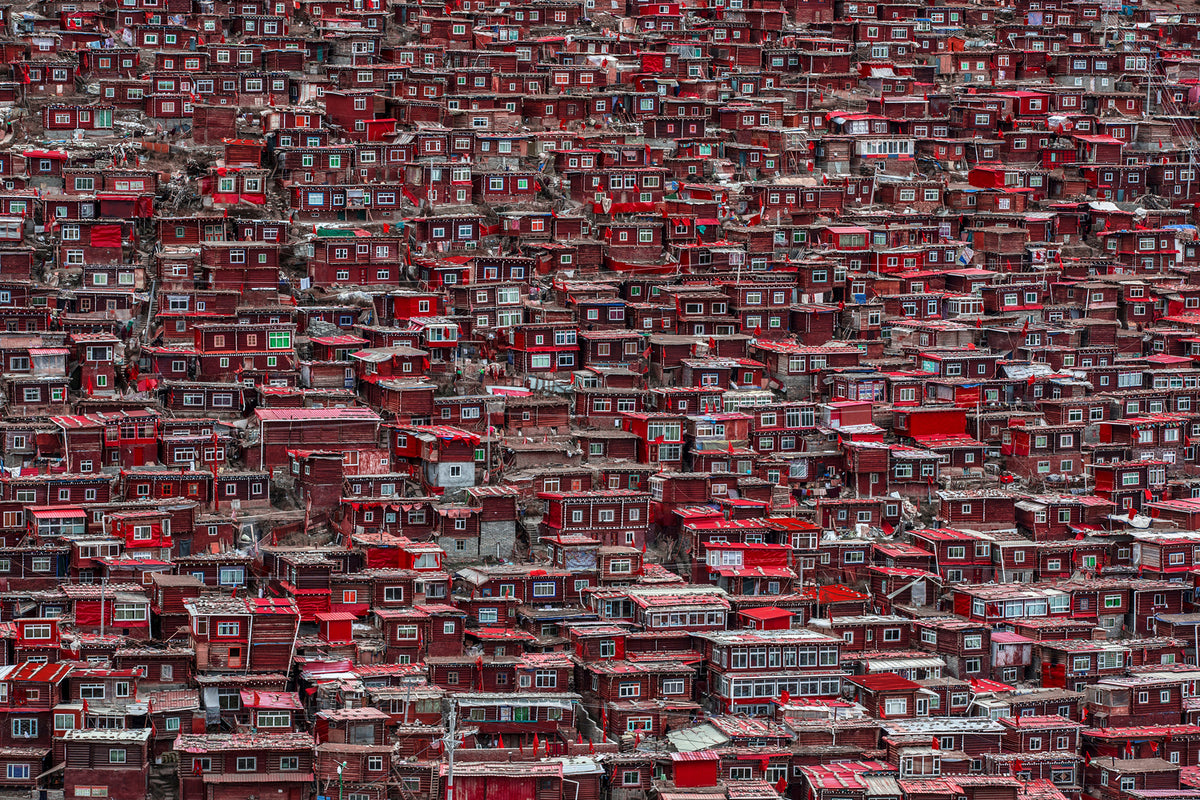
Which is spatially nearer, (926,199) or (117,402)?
(117,402)

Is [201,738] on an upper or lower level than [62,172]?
lower

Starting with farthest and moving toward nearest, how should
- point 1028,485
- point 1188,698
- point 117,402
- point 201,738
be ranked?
point 1028,485
point 117,402
point 1188,698
point 201,738

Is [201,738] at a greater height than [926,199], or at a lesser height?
lesser

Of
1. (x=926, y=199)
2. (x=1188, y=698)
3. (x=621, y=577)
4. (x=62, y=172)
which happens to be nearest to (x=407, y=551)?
(x=621, y=577)

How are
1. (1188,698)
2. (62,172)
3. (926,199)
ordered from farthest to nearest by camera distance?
(926,199)
(62,172)
(1188,698)

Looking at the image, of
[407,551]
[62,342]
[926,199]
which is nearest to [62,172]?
[62,342]

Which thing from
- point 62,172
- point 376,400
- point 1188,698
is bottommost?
point 1188,698

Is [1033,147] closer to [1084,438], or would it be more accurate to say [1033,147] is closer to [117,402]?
[1084,438]

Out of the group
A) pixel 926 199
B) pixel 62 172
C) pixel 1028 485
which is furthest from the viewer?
pixel 926 199

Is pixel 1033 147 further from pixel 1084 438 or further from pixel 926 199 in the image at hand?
pixel 1084 438
